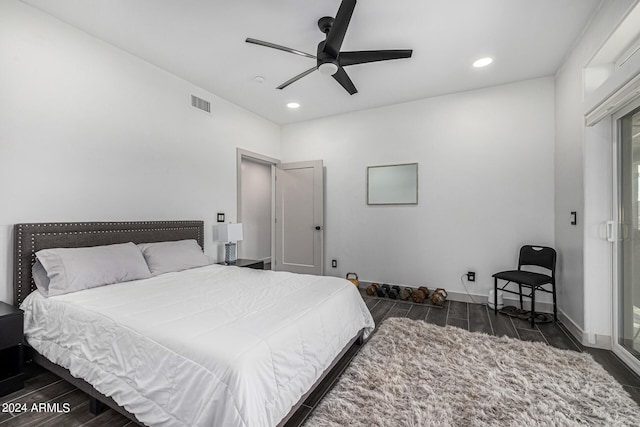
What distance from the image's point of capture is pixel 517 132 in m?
3.67

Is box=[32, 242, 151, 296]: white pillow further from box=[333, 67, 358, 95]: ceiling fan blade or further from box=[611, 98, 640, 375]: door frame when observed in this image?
box=[611, 98, 640, 375]: door frame

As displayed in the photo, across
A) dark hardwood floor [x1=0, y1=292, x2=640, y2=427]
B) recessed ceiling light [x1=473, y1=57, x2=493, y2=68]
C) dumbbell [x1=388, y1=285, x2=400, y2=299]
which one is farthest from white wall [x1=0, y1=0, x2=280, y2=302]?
recessed ceiling light [x1=473, y1=57, x2=493, y2=68]

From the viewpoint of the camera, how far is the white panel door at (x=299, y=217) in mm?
4906

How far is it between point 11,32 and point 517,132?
511 cm

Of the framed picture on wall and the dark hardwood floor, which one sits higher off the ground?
the framed picture on wall

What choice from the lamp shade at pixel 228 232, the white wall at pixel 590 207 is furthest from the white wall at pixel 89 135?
the white wall at pixel 590 207

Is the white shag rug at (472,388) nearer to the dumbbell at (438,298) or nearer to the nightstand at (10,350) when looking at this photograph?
the dumbbell at (438,298)

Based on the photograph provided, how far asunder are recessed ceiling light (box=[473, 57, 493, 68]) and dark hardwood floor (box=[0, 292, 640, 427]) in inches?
113

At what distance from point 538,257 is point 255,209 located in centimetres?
487

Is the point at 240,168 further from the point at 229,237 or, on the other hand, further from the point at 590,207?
the point at 590,207

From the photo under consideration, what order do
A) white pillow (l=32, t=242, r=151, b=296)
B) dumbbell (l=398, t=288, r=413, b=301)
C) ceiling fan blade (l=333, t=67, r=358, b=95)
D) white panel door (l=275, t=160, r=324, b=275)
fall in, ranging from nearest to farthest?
white pillow (l=32, t=242, r=151, b=296) → ceiling fan blade (l=333, t=67, r=358, b=95) → dumbbell (l=398, t=288, r=413, b=301) → white panel door (l=275, t=160, r=324, b=275)

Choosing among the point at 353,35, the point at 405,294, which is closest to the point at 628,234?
the point at 405,294

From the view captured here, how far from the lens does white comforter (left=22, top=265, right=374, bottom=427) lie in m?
1.25

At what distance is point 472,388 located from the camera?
1.93m
